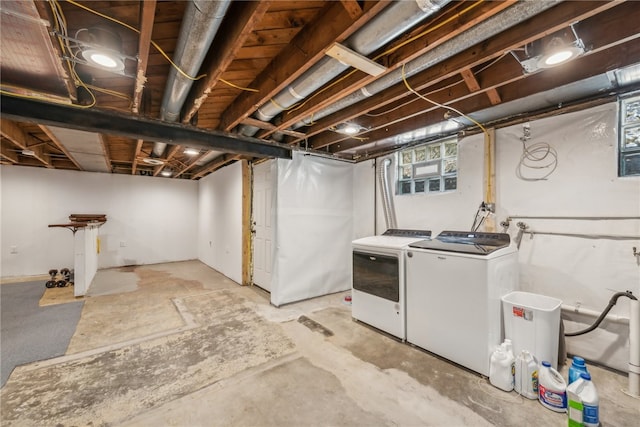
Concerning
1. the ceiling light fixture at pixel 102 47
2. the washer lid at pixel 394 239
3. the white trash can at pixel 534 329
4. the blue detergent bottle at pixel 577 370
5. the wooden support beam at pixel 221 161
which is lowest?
the blue detergent bottle at pixel 577 370

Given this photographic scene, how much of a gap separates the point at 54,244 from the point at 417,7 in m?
8.02

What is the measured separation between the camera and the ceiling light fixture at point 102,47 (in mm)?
1457

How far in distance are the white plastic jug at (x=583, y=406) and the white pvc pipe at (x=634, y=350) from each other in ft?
2.05

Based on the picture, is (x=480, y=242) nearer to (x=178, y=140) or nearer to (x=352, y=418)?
(x=352, y=418)

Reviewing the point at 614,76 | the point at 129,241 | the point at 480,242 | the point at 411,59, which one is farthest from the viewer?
the point at 129,241

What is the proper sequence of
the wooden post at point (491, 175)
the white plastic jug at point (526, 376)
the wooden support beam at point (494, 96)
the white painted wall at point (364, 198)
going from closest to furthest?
the white plastic jug at point (526, 376) < the wooden support beam at point (494, 96) < the wooden post at point (491, 175) < the white painted wall at point (364, 198)

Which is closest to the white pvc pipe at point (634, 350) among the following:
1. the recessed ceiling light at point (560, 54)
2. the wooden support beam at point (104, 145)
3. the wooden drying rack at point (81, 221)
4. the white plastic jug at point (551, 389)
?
the white plastic jug at point (551, 389)

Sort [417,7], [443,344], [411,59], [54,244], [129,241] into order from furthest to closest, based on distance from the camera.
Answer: [129,241] < [54,244] < [443,344] < [411,59] < [417,7]

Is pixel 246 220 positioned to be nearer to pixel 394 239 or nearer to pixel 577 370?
pixel 394 239

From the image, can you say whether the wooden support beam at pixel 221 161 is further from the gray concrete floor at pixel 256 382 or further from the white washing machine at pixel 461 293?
the white washing machine at pixel 461 293

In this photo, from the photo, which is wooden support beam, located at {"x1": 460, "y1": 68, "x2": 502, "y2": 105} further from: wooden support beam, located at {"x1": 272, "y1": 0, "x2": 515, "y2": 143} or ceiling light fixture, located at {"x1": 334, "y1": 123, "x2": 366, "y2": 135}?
ceiling light fixture, located at {"x1": 334, "y1": 123, "x2": 366, "y2": 135}

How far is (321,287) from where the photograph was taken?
4160 mm

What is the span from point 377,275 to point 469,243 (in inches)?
39.0

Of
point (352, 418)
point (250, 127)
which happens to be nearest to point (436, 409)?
point (352, 418)
